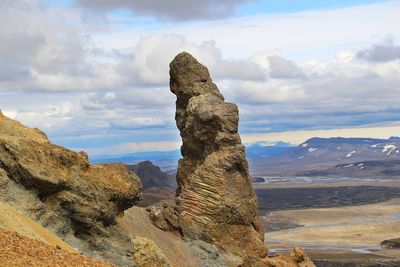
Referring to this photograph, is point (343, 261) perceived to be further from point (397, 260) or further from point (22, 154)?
point (22, 154)

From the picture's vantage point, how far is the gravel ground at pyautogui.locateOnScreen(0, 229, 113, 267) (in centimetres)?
2336

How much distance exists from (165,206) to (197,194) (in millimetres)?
2961

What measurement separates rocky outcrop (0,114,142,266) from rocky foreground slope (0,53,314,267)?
0.06 meters

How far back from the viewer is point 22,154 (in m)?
37.7

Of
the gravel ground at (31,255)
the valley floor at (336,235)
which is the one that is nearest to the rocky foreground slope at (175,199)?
the gravel ground at (31,255)

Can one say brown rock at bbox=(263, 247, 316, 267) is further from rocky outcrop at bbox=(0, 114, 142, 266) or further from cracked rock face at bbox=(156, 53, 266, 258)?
rocky outcrop at bbox=(0, 114, 142, 266)

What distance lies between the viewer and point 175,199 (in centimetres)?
5444

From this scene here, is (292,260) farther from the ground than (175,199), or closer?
closer

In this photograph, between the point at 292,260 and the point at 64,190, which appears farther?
the point at 292,260

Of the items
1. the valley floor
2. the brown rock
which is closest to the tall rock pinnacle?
the brown rock

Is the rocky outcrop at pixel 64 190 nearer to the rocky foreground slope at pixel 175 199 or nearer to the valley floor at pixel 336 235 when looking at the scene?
the rocky foreground slope at pixel 175 199

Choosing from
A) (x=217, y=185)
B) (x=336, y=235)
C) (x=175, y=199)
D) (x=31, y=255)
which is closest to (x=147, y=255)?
(x=217, y=185)

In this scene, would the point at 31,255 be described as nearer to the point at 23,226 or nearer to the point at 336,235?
the point at 23,226

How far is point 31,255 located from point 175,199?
30.3 meters
